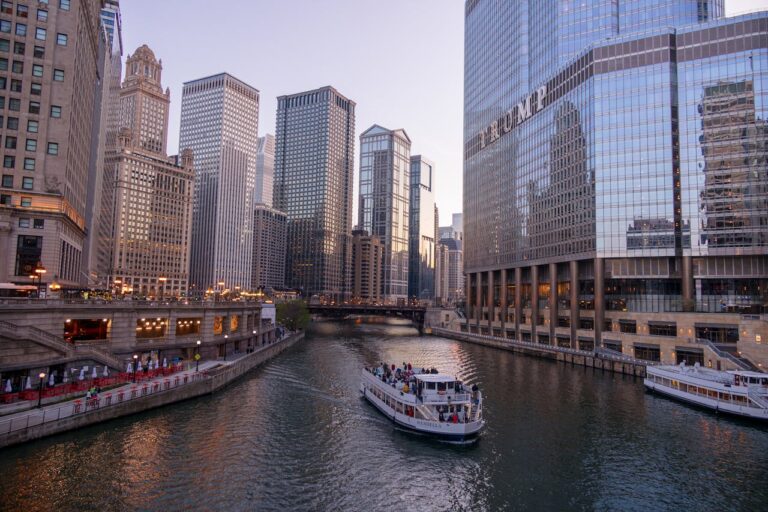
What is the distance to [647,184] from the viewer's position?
107 meters

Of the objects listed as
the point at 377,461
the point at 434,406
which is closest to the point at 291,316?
the point at 434,406

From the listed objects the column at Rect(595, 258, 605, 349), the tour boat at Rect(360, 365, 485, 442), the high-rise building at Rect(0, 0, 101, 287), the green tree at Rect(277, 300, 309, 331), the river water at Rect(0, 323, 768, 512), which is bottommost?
the river water at Rect(0, 323, 768, 512)

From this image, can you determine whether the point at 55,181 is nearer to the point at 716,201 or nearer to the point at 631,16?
the point at 716,201

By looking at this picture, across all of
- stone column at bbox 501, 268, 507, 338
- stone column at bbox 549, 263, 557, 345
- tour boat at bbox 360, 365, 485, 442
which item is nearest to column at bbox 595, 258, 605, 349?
stone column at bbox 549, 263, 557, 345

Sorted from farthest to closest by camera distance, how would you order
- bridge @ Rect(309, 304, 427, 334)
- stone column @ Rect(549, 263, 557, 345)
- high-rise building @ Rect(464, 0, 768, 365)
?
bridge @ Rect(309, 304, 427, 334) < stone column @ Rect(549, 263, 557, 345) < high-rise building @ Rect(464, 0, 768, 365)

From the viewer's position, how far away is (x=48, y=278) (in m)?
71.9

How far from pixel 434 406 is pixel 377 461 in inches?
385

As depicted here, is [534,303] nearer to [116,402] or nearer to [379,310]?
[379,310]

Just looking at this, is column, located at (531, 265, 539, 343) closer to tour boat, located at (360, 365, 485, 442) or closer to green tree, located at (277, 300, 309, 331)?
green tree, located at (277, 300, 309, 331)

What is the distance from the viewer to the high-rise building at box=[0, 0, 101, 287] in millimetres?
70250

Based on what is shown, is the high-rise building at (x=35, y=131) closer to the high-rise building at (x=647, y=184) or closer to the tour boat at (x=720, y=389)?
the tour boat at (x=720, y=389)

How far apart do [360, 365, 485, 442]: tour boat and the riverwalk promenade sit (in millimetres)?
21944

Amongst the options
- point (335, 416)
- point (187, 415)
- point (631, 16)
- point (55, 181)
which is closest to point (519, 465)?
point (335, 416)

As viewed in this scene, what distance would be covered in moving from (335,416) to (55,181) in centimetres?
5416
